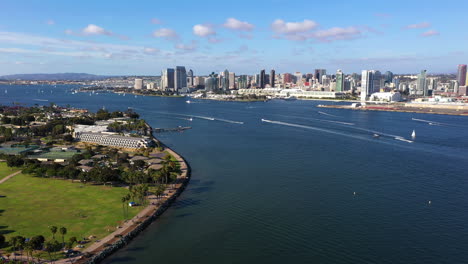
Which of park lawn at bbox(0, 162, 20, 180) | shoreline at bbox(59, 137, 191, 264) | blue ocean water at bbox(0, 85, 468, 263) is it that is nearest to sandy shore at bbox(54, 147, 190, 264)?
shoreline at bbox(59, 137, 191, 264)

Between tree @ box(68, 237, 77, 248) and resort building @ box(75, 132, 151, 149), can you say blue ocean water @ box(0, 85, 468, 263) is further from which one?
resort building @ box(75, 132, 151, 149)

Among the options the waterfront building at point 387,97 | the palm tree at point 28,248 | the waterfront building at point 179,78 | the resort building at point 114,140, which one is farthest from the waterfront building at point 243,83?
the palm tree at point 28,248

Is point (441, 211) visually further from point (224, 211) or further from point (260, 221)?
point (224, 211)

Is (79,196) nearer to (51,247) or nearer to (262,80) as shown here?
(51,247)

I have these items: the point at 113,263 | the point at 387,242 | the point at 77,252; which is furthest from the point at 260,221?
the point at 77,252

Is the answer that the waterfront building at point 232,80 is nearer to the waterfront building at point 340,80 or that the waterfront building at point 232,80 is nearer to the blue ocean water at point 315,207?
the waterfront building at point 340,80
